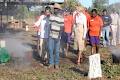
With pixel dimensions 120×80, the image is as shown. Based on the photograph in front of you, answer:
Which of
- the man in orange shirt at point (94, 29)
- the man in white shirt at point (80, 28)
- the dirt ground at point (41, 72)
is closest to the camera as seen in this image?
the dirt ground at point (41, 72)

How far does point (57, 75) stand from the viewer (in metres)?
10.1

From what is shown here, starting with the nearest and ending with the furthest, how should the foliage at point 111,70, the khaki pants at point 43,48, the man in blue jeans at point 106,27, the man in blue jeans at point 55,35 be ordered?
the foliage at point 111,70 → the man in blue jeans at point 55,35 → the khaki pants at point 43,48 → the man in blue jeans at point 106,27

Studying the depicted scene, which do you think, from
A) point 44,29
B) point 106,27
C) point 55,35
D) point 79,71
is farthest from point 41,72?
point 106,27

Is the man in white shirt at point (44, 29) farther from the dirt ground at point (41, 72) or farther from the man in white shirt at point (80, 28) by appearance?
the man in white shirt at point (80, 28)

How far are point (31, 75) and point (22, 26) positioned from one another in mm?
25891

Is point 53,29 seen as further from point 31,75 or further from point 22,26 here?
point 22,26

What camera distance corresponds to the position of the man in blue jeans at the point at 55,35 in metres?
11.2

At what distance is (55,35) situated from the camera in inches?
441

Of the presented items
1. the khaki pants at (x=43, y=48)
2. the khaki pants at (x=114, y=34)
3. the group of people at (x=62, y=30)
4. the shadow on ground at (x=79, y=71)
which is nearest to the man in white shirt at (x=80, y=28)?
the group of people at (x=62, y=30)

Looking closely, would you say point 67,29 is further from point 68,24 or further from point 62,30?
point 62,30

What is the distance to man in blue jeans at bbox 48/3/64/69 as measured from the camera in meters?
11.2

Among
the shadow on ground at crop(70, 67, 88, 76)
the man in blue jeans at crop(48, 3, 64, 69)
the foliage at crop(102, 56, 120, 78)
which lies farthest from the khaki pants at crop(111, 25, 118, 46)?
the man in blue jeans at crop(48, 3, 64, 69)

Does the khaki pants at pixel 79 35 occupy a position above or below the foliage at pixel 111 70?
above

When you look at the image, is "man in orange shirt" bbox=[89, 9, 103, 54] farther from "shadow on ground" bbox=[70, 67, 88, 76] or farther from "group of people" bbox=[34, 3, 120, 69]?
"shadow on ground" bbox=[70, 67, 88, 76]
